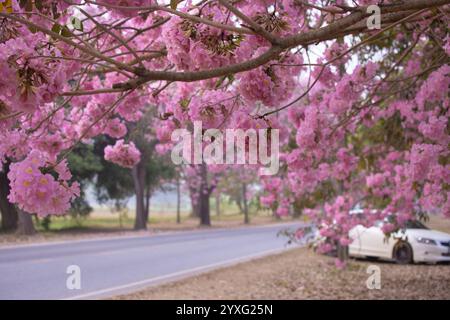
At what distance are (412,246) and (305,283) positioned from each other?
12.1 ft

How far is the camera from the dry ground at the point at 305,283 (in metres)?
6.68

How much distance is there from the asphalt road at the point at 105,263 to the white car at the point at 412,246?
2.86 metres

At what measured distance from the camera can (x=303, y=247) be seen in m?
14.6

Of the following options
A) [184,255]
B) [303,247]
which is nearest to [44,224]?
[184,255]

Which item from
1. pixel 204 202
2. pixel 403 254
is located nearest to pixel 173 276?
pixel 403 254

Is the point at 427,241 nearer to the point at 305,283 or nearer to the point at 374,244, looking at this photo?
the point at 374,244

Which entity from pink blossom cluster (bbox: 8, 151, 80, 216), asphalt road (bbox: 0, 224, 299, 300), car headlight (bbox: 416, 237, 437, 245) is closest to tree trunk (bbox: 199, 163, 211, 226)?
asphalt road (bbox: 0, 224, 299, 300)

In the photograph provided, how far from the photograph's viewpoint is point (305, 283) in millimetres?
7926

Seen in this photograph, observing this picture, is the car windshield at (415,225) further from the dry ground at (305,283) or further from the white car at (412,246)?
the dry ground at (305,283)

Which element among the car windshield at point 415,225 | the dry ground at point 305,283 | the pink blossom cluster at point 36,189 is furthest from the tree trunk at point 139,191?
the pink blossom cluster at point 36,189

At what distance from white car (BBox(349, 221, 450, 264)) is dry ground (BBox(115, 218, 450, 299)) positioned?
0.71ft

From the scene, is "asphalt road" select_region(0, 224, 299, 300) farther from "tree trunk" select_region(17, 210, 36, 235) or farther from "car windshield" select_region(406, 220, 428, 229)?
"car windshield" select_region(406, 220, 428, 229)

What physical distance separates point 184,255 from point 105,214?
17105 millimetres

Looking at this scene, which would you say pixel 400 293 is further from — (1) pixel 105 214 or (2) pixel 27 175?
(1) pixel 105 214
